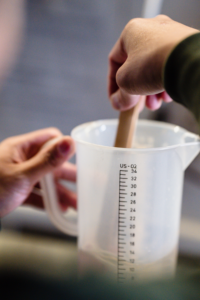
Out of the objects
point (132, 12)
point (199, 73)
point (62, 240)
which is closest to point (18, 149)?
point (62, 240)

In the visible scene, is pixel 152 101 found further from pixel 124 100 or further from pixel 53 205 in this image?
pixel 53 205

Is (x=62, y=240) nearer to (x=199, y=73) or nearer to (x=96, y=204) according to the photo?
(x=96, y=204)

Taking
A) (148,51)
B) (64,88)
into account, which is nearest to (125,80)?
(148,51)

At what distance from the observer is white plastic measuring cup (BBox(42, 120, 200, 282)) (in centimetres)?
40

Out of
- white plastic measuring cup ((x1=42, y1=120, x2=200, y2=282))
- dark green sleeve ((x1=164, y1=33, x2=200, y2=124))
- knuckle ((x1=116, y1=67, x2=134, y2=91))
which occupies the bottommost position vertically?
white plastic measuring cup ((x1=42, y1=120, x2=200, y2=282))

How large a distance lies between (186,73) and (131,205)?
0.22 m

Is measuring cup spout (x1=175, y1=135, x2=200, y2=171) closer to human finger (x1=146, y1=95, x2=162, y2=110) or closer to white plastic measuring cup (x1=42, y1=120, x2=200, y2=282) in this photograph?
white plastic measuring cup (x1=42, y1=120, x2=200, y2=282)

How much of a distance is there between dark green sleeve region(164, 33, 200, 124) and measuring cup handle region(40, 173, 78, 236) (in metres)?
0.36

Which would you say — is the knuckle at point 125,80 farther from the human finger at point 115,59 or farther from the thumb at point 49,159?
the thumb at point 49,159

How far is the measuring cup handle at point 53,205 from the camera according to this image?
1.90 ft

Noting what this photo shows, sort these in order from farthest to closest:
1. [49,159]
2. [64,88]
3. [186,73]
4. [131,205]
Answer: [64,88] → [49,159] → [131,205] → [186,73]

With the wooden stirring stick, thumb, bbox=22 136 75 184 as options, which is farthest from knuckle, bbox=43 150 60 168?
the wooden stirring stick

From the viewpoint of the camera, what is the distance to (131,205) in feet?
1.33

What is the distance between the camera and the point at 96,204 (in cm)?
44
